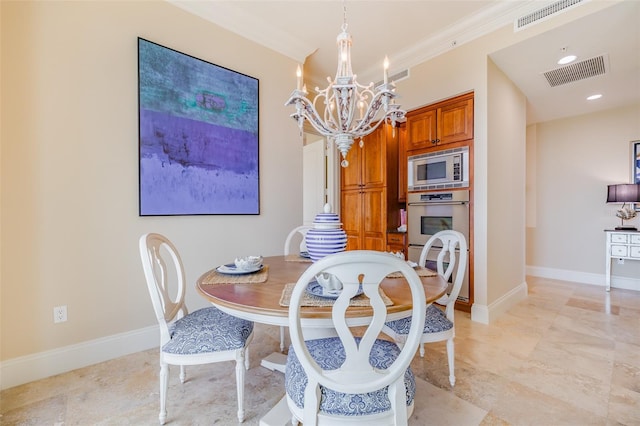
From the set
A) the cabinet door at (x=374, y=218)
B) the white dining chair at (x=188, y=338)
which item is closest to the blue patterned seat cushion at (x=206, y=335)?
the white dining chair at (x=188, y=338)

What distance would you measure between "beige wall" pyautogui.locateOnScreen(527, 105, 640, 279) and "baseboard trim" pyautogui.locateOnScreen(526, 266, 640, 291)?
0.06 m

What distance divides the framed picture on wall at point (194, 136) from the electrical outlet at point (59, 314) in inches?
31.7

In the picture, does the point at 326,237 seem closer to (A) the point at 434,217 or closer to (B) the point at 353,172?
(A) the point at 434,217

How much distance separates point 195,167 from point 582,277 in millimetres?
5608

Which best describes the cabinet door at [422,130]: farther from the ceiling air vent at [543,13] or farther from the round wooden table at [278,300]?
the round wooden table at [278,300]

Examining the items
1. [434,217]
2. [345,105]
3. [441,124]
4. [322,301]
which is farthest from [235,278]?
[441,124]

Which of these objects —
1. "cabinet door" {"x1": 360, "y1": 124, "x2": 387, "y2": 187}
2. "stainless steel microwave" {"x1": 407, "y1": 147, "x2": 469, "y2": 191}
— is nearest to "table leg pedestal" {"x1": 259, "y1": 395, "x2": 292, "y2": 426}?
"stainless steel microwave" {"x1": 407, "y1": 147, "x2": 469, "y2": 191}

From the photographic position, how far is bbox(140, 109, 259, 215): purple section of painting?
7.44ft

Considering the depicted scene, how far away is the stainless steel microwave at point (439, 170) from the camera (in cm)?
292

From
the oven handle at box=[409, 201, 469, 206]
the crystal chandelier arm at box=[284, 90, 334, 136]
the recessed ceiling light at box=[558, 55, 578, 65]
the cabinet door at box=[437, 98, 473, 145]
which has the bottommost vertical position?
the oven handle at box=[409, 201, 469, 206]

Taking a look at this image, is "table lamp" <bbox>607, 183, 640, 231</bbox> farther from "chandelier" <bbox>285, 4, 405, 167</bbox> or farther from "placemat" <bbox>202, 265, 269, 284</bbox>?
"placemat" <bbox>202, 265, 269, 284</bbox>

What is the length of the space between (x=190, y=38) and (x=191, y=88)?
458mm

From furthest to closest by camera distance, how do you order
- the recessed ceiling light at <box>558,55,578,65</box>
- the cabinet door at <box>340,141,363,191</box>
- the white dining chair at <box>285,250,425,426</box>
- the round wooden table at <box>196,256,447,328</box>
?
the cabinet door at <box>340,141,363,191</box> < the recessed ceiling light at <box>558,55,578,65</box> < the round wooden table at <box>196,256,447,328</box> < the white dining chair at <box>285,250,425,426</box>

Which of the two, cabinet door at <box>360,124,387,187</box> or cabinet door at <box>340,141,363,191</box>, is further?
cabinet door at <box>340,141,363,191</box>
